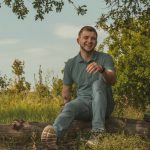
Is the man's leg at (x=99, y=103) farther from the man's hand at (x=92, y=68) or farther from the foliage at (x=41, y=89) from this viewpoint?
the foliage at (x=41, y=89)

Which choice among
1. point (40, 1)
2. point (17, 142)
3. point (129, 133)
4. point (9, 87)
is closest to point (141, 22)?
point (40, 1)

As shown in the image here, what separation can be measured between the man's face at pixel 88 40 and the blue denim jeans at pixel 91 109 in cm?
51

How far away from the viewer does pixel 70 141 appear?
7691 mm

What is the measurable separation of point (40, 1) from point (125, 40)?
798cm

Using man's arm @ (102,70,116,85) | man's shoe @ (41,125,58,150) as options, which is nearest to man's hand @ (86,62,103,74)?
man's arm @ (102,70,116,85)

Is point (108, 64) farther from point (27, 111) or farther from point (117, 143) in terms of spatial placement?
point (27, 111)

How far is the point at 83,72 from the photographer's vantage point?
25.2 ft

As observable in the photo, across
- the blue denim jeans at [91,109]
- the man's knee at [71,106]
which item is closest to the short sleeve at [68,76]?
the blue denim jeans at [91,109]

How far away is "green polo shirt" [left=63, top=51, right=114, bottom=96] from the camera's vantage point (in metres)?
7.51

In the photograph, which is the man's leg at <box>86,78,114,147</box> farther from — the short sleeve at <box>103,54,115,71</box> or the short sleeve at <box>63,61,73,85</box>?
the short sleeve at <box>63,61,73,85</box>

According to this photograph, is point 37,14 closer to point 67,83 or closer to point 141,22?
point 141,22

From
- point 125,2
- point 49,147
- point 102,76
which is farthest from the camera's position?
point 125,2

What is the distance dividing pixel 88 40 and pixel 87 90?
0.72m

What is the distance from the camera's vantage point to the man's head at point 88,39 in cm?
746
